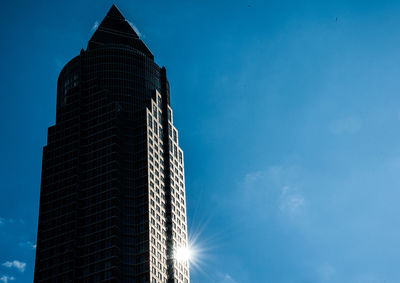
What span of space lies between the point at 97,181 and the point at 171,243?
2617 centimetres

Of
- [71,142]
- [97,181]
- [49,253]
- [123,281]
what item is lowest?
[123,281]

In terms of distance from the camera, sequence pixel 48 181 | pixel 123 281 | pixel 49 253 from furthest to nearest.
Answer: pixel 48 181 → pixel 49 253 → pixel 123 281

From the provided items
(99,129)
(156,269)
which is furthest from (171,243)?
(99,129)

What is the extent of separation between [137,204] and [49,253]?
26.4 metres

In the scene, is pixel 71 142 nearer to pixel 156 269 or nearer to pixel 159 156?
pixel 159 156

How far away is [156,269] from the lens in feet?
571

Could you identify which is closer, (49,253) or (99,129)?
(49,253)

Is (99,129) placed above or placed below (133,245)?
above

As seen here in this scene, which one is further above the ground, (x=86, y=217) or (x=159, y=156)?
(x=159, y=156)

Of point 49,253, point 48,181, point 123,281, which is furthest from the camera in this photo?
point 48,181

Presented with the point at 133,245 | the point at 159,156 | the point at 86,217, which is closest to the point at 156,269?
the point at 133,245

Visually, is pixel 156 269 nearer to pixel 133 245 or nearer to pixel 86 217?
pixel 133 245

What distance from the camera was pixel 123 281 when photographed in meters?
170

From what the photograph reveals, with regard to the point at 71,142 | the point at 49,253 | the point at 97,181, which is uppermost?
the point at 71,142
